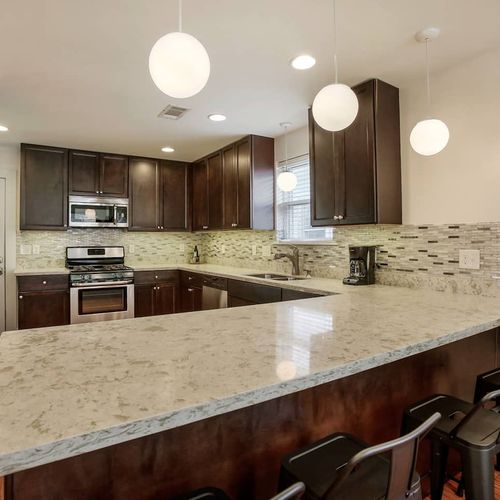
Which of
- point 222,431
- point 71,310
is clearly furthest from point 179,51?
point 71,310

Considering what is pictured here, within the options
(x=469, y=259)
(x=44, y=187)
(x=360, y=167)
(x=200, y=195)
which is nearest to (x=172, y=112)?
(x=360, y=167)

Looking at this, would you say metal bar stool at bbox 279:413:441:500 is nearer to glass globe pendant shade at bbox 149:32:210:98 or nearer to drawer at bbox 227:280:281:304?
glass globe pendant shade at bbox 149:32:210:98

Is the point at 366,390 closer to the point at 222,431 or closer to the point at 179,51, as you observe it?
the point at 222,431

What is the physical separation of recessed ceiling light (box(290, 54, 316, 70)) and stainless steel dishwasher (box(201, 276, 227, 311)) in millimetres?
2135

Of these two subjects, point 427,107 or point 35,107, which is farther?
point 35,107

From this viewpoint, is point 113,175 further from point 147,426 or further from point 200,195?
point 147,426

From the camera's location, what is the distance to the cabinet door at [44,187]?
4.10 meters

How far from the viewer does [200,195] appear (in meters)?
4.93

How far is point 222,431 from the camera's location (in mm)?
1071

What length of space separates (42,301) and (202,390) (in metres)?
3.75

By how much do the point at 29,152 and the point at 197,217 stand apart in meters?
2.11

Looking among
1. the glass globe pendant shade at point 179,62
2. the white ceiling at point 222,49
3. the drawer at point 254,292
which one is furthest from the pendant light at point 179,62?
the drawer at point 254,292

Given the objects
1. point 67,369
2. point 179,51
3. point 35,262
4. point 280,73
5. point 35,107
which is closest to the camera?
point 67,369

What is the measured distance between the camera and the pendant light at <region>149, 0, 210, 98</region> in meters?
1.18
